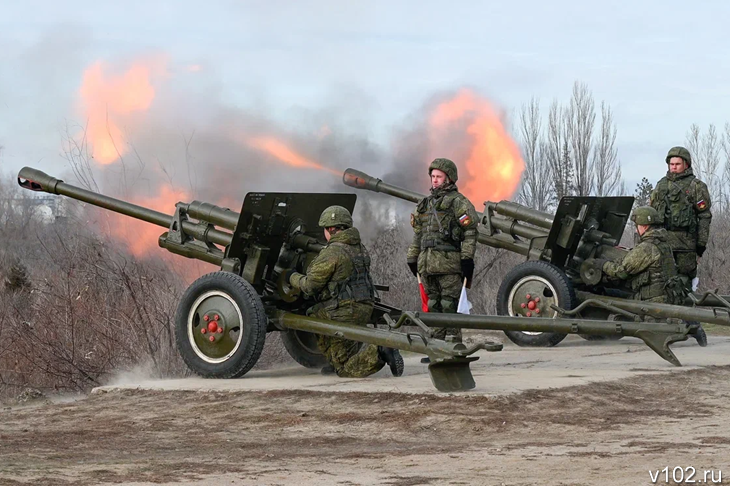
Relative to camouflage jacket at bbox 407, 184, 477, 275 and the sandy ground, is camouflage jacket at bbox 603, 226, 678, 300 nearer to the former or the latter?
the sandy ground

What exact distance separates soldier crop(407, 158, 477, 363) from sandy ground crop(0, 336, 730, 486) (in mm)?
817

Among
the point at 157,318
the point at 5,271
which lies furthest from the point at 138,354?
the point at 5,271

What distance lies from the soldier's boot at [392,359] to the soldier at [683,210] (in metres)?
4.51

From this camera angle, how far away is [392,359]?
427 inches

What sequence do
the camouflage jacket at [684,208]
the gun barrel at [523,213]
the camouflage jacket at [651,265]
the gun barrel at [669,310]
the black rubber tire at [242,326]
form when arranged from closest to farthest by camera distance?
the black rubber tire at [242,326] → the gun barrel at [669,310] → the camouflage jacket at [651,265] → the camouflage jacket at [684,208] → the gun barrel at [523,213]

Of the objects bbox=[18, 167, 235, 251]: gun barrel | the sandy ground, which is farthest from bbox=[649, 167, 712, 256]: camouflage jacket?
bbox=[18, 167, 235, 251]: gun barrel

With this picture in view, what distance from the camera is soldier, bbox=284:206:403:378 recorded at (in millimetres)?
10648

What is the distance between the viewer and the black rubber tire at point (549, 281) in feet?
44.9

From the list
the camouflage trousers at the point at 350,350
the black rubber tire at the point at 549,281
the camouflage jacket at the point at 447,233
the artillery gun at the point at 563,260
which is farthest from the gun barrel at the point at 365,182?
the camouflage trousers at the point at 350,350

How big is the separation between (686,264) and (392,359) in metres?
4.84

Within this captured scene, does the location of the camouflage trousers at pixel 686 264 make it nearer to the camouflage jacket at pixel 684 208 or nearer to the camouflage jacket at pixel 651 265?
the camouflage jacket at pixel 684 208

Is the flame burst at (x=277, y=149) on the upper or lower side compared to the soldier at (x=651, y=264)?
upper
